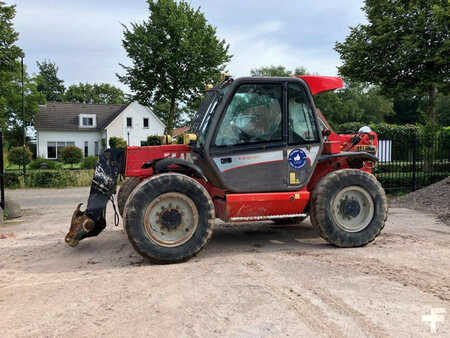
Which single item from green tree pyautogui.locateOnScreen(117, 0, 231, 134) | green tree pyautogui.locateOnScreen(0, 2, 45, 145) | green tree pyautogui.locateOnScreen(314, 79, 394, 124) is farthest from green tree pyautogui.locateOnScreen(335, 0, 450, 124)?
green tree pyautogui.locateOnScreen(314, 79, 394, 124)

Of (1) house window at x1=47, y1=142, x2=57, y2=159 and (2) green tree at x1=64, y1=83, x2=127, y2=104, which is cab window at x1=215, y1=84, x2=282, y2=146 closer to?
(1) house window at x1=47, y1=142, x2=57, y2=159

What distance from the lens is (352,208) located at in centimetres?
556

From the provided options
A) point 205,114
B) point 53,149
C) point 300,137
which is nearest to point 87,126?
point 53,149

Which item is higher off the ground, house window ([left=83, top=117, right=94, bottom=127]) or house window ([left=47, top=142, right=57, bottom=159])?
house window ([left=83, top=117, right=94, bottom=127])

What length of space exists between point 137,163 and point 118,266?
1.47 meters

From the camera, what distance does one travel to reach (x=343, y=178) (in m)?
5.51

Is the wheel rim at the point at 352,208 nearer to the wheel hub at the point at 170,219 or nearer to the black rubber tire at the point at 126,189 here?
the wheel hub at the point at 170,219

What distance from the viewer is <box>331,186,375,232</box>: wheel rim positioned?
553cm

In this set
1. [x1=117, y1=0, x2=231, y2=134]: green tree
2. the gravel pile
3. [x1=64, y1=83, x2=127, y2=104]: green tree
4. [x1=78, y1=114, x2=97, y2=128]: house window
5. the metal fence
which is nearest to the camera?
the gravel pile

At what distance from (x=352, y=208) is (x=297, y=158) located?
1.13 m

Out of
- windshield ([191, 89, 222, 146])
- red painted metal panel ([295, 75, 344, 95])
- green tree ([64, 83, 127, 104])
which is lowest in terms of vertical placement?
windshield ([191, 89, 222, 146])

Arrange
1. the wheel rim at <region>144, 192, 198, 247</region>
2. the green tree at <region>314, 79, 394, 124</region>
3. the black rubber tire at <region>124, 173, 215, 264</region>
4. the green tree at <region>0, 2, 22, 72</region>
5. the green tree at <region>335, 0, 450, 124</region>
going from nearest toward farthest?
the black rubber tire at <region>124, 173, 215, 264</region>, the wheel rim at <region>144, 192, 198, 247</region>, the green tree at <region>335, 0, 450, 124</region>, the green tree at <region>0, 2, 22, 72</region>, the green tree at <region>314, 79, 394, 124</region>

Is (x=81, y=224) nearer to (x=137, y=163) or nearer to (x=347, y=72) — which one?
(x=137, y=163)

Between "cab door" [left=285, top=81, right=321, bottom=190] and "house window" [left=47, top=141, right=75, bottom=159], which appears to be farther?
"house window" [left=47, top=141, right=75, bottom=159]
